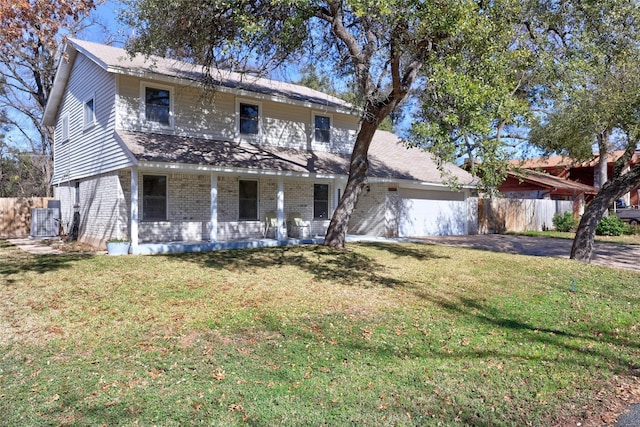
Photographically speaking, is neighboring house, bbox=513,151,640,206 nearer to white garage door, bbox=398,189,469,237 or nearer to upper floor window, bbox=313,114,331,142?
white garage door, bbox=398,189,469,237

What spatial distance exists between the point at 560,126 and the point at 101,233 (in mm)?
18552

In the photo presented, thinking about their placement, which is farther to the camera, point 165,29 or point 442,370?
point 165,29

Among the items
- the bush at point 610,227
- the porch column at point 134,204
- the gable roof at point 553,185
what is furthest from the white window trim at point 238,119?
the gable roof at point 553,185

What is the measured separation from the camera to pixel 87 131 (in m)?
15.3

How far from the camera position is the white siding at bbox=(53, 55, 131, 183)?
1323cm

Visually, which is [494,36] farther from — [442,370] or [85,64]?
[85,64]

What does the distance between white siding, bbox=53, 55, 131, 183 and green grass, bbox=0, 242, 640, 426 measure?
187 inches

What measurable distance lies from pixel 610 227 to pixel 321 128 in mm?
15432

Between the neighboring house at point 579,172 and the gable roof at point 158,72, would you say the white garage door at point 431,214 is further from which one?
the neighboring house at point 579,172

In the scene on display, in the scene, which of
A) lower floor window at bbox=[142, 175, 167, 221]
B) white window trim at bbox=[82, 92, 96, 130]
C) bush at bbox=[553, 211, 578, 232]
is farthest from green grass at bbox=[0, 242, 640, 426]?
bush at bbox=[553, 211, 578, 232]

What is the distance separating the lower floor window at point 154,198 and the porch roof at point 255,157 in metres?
1.35

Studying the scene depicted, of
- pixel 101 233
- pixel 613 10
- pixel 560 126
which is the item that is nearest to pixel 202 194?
pixel 101 233

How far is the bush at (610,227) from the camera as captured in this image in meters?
21.4

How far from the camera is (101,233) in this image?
45.3 ft
